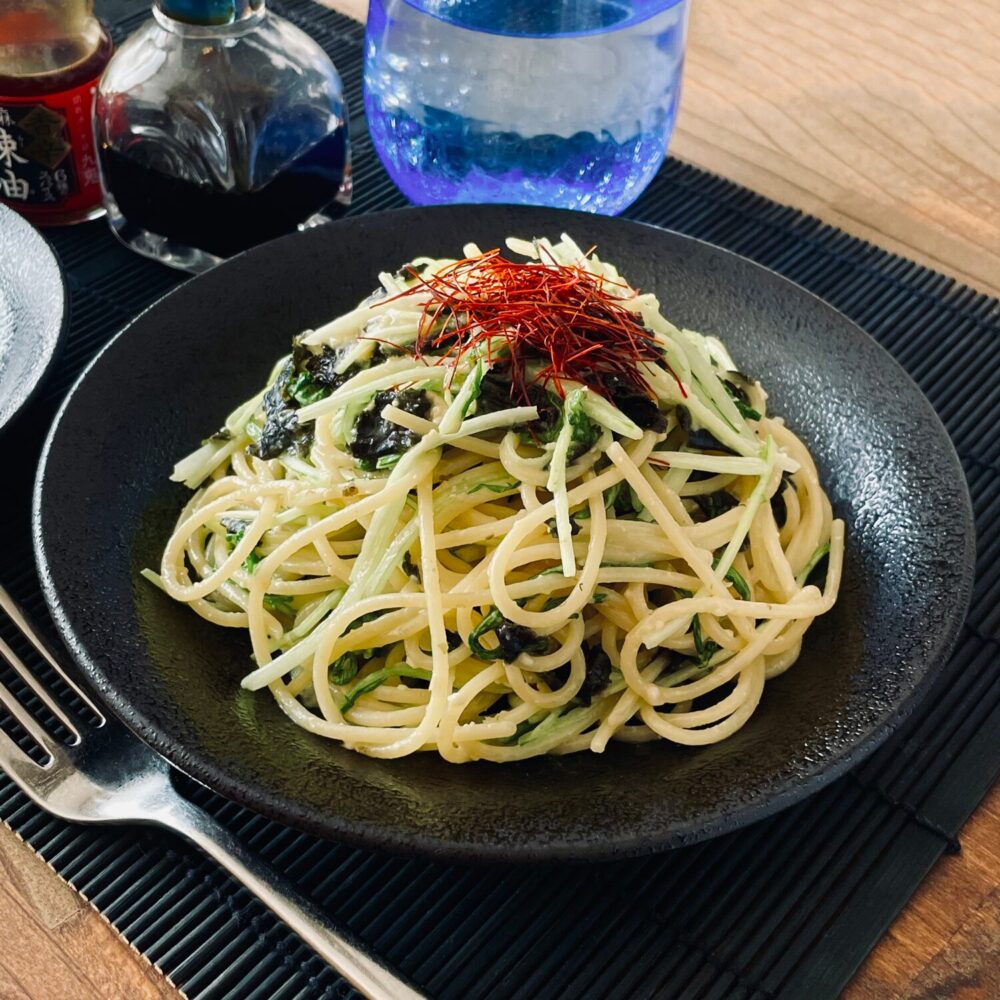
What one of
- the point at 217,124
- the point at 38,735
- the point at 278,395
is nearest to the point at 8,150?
the point at 217,124

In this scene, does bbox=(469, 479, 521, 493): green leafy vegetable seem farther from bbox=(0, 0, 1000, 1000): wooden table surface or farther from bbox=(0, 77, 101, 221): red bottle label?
bbox=(0, 77, 101, 221): red bottle label

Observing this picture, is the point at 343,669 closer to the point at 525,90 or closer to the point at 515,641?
the point at 515,641

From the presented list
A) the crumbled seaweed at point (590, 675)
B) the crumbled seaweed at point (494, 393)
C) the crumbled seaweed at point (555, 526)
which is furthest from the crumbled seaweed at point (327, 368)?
the crumbled seaweed at point (590, 675)

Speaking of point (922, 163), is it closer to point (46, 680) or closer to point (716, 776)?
point (716, 776)

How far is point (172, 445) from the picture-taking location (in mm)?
2109

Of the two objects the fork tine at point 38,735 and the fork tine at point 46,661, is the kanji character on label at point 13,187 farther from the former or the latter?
the fork tine at point 38,735

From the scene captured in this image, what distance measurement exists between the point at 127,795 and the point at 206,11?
5.30 feet

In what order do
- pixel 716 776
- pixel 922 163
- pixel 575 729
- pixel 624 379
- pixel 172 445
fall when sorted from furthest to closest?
1. pixel 922 163
2. pixel 172 445
3. pixel 624 379
4. pixel 575 729
5. pixel 716 776

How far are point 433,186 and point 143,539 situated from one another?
3.92ft

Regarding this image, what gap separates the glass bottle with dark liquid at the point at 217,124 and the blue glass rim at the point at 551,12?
1.07 ft

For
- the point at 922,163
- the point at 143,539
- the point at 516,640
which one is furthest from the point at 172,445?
the point at 922,163

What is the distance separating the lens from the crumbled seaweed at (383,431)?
6.04 ft

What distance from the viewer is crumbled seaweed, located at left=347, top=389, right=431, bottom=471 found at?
184cm

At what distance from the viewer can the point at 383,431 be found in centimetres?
187
